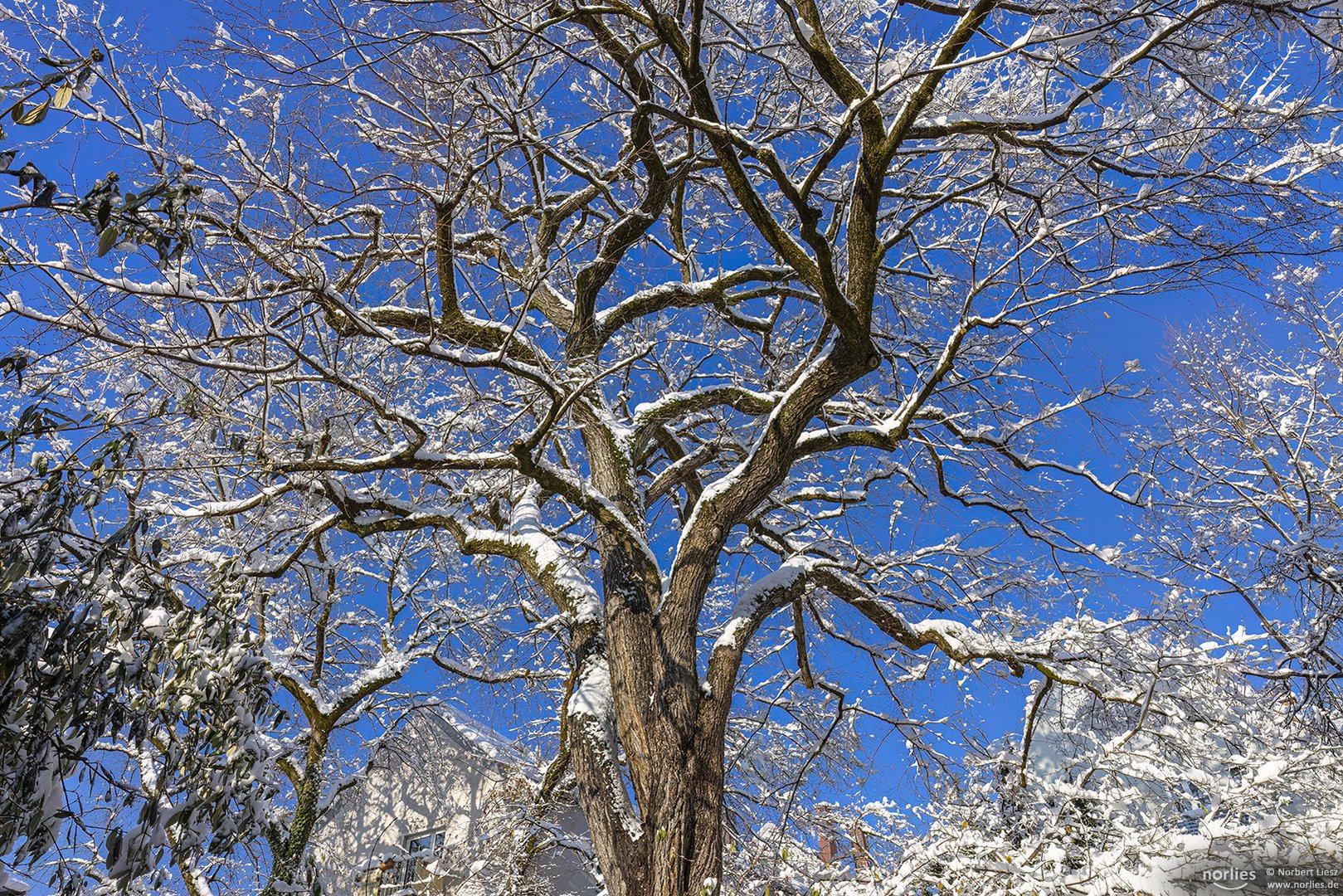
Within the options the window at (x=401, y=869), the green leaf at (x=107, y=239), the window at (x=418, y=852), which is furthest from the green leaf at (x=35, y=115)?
the window at (x=418, y=852)

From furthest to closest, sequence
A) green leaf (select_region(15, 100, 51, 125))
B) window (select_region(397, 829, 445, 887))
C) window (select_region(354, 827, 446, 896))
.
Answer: window (select_region(397, 829, 445, 887)) < window (select_region(354, 827, 446, 896)) < green leaf (select_region(15, 100, 51, 125))

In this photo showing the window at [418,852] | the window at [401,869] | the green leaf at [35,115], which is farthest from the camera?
the window at [418,852]

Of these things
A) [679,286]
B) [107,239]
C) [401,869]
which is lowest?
[401,869]

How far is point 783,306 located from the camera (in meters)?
7.45

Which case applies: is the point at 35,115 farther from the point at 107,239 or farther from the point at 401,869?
the point at 401,869

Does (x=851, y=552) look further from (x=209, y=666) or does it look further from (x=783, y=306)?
(x=209, y=666)

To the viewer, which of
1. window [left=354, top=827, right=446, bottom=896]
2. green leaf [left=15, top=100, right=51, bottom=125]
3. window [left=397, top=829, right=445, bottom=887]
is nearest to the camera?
green leaf [left=15, top=100, right=51, bottom=125]

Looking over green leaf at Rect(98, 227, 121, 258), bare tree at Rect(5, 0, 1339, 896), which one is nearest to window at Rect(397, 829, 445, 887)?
bare tree at Rect(5, 0, 1339, 896)

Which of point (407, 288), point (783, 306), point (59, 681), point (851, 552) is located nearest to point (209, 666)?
point (59, 681)

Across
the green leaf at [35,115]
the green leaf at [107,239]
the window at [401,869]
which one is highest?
the green leaf at [35,115]

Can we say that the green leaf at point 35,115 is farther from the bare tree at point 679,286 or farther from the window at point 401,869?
the window at point 401,869

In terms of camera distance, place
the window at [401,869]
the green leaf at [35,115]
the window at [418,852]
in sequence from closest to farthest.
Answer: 1. the green leaf at [35,115]
2. the window at [401,869]
3. the window at [418,852]

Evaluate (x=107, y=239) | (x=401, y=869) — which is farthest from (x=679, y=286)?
Result: (x=401, y=869)

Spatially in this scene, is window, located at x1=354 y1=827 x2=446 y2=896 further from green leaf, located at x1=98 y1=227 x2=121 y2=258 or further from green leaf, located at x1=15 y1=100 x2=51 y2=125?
green leaf, located at x1=15 y1=100 x2=51 y2=125
